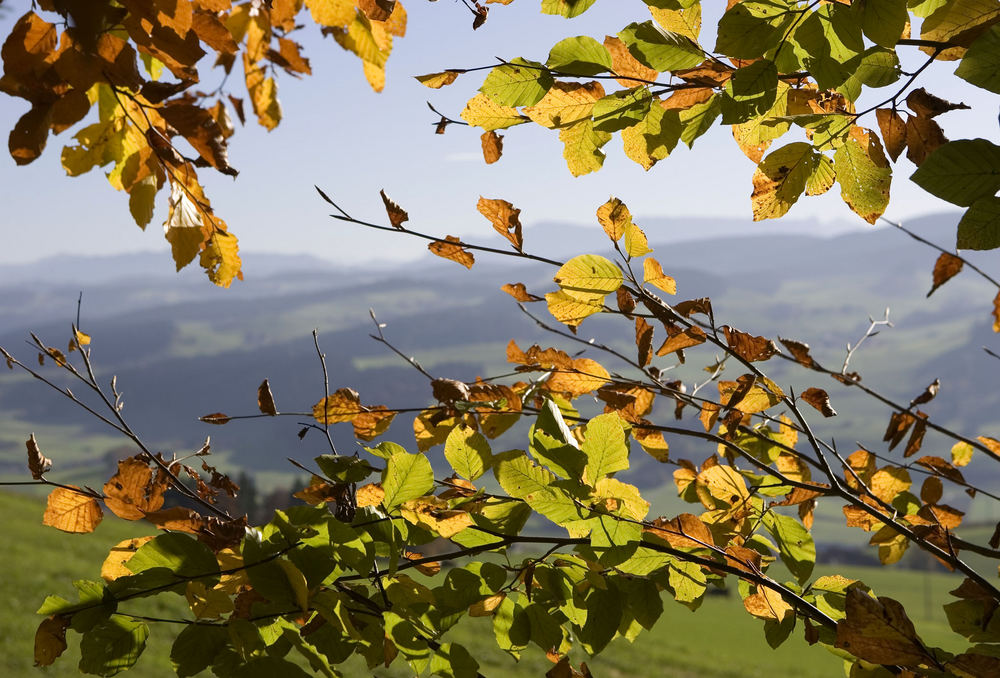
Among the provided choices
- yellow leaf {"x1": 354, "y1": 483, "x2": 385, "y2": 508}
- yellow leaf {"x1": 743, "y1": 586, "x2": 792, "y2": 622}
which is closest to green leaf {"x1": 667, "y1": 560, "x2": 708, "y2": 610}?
yellow leaf {"x1": 743, "y1": 586, "x2": 792, "y2": 622}

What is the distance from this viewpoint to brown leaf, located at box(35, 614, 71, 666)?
1025mm

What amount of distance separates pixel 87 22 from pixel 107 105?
541 millimetres

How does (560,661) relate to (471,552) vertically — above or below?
below

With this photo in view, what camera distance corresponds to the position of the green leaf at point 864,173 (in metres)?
1.22

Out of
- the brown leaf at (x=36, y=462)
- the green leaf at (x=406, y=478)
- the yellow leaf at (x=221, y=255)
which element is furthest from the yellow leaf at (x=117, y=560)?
the yellow leaf at (x=221, y=255)

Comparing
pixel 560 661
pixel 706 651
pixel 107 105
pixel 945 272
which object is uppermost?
pixel 107 105

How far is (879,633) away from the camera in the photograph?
96 centimetres

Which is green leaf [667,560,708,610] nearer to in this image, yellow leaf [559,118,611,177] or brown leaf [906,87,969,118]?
yellow leaf [559,118,611,177]

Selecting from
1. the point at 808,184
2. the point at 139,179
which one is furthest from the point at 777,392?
the point at 139,179

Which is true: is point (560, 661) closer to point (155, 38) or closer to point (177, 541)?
point (177, 541)

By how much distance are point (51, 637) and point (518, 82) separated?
1091mm

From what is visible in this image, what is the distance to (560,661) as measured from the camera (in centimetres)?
138

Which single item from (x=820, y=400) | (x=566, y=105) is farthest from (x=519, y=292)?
(x=820, y=400)

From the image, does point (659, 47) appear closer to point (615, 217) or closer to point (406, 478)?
point (615, 217)
